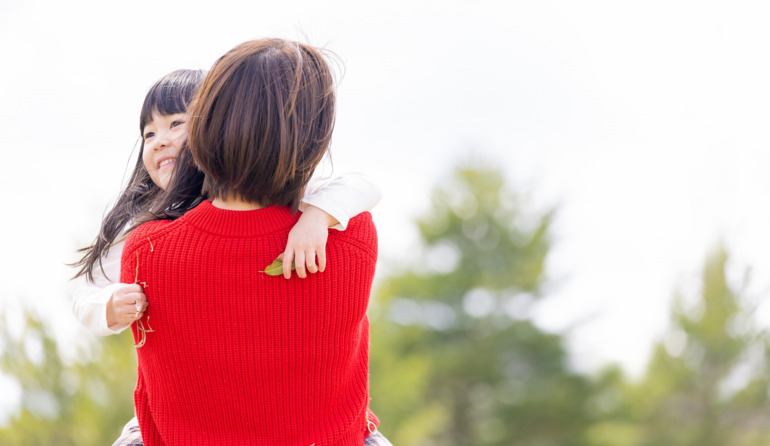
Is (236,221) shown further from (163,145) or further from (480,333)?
(480,333)

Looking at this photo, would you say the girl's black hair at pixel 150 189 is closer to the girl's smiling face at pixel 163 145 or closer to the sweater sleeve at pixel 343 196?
the girl's smiling face at pixel 163 145

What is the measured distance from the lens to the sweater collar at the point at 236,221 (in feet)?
5.18

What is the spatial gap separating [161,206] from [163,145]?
0.63 ft

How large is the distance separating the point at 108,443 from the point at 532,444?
331 inches

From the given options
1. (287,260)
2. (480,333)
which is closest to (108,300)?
(287,260)

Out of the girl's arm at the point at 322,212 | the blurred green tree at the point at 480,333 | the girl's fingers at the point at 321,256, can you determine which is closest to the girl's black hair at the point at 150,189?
the girl's arm at the point at 322,212

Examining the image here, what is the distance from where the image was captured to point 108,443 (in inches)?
360

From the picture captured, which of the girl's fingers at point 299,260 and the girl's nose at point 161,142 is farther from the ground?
the girl's nose at point 161,142

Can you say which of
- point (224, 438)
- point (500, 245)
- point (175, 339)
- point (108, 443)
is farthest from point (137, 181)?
point (500, 245)

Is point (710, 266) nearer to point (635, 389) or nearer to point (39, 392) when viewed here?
point (635, 389)

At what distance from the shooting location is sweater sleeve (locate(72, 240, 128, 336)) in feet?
5.27

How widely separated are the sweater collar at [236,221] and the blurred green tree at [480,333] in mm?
12615

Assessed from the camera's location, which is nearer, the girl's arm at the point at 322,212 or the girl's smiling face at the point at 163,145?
the girl's arm at the point at 322,212

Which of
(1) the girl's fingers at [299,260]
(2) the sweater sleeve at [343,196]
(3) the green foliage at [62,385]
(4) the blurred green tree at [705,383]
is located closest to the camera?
(1) the girl's fingers at [299,260]
